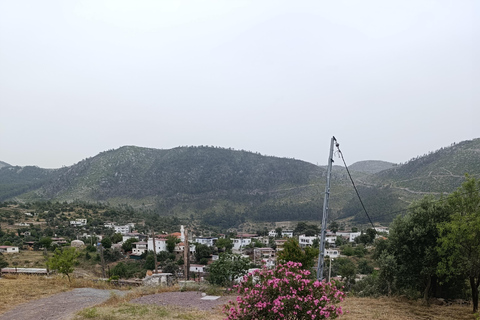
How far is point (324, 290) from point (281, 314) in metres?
0.89

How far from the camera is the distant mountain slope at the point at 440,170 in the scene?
55.4 meters

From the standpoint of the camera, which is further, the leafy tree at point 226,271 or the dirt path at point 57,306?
the leafy tree at point 226,271

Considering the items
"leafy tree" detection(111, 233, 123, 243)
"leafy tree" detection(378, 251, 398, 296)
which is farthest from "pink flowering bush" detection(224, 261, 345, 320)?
"leafy tree" detection(111, 233, 123, 243)

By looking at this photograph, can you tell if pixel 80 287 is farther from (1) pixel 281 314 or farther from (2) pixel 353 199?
(2) pixel 353 199

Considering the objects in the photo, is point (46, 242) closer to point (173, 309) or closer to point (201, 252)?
point (201, 252)

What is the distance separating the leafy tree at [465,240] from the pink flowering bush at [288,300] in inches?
226

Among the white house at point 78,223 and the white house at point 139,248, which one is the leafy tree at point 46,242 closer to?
the white house at point 139,248

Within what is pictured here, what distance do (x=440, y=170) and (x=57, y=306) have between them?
71.4 m

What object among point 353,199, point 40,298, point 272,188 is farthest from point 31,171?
point 40,298

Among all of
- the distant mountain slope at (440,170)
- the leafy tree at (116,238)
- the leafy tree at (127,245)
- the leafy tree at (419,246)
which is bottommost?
→ the leafy tree at (127,245)

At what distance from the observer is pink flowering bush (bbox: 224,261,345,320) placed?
489 cm

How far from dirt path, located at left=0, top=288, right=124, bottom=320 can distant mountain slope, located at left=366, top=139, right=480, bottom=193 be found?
55.9 m

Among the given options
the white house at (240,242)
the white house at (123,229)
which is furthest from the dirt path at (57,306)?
the white house at (123,229)

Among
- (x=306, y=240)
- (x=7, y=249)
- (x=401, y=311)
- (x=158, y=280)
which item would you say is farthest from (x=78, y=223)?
(x=401, y=311)
